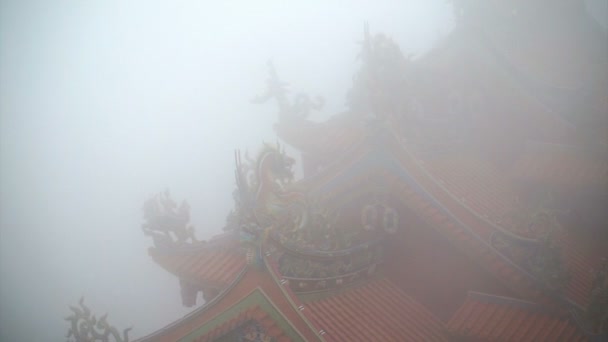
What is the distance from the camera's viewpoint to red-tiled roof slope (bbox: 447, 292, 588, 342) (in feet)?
12.0

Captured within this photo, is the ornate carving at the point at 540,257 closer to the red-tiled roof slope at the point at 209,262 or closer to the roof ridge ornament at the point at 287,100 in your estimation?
the red-tiled roof slope at the point at 209,262

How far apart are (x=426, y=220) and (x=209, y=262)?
249 centimetres

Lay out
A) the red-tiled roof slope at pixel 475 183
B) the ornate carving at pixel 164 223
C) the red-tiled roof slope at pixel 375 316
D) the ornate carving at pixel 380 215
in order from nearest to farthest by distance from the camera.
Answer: the red-tiled roof slope at pixel 375 316 → the ornate carving at pixel 380 215 → the ornate carving at pixel 164 223 → the red-tiled roof slope at pixel 475 183

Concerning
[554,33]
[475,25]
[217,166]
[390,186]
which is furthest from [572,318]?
[217,166]

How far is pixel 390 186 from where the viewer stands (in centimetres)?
438

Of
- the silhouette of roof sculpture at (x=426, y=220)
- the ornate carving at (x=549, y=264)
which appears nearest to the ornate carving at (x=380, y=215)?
the silhouette of roof sculpture at (x=426, y=220)

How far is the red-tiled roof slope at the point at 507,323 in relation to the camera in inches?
144

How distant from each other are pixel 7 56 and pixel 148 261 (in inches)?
866

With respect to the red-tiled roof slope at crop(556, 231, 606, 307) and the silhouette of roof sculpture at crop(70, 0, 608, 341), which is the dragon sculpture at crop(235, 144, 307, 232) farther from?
the red-tiled roof slope at crop(556, 231, 606, 307)

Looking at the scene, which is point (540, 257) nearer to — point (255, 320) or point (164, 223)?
point (255, 320)

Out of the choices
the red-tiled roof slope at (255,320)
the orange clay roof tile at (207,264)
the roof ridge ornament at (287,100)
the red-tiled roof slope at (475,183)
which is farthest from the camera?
the roof ridge ornament at (287,100)

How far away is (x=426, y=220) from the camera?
4.18 meters

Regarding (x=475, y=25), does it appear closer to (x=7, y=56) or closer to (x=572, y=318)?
(x=572, y=318)

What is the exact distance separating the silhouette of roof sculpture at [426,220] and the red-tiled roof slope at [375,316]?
0.02m
